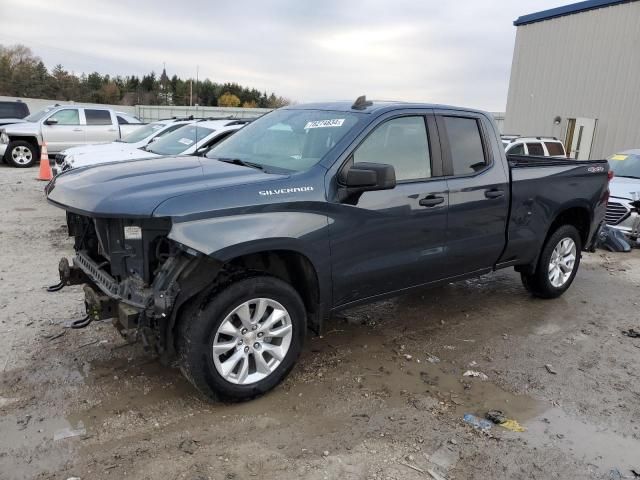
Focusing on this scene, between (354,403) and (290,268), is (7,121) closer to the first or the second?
(290,268)

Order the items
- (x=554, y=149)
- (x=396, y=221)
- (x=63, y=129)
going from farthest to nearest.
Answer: (x=63, y=129), (x=554, y=149), (x=396, y=221)

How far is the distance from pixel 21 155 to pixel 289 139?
14270 mm

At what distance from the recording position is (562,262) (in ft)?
19.4

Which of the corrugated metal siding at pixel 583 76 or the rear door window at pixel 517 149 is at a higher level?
the corrugated metal siding at pixel 583 76

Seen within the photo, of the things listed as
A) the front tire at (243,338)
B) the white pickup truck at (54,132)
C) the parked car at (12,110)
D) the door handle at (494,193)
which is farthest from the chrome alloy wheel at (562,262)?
the parked car at (12,110)

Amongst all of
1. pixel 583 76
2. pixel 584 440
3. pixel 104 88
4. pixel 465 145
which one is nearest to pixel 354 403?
pixel 584 440

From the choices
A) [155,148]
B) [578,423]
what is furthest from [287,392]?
[155,148]

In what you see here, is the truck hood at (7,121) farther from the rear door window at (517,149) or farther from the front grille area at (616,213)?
the front grille area at (616,213)

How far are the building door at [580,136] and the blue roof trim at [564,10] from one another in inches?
143

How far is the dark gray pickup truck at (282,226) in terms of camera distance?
321 cm

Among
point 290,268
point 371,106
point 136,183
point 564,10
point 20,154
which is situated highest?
point 564,10

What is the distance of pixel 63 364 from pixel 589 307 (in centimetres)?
521

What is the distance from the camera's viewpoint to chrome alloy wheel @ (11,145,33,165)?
15546mm

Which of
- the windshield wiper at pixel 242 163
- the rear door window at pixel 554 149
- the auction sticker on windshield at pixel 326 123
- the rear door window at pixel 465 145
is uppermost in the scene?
the auction sticker on windshield at pixel 326 123
